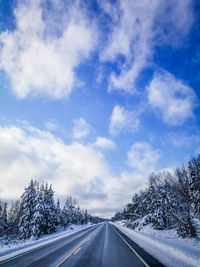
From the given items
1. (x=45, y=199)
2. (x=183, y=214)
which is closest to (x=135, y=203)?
(x=45, y=199)

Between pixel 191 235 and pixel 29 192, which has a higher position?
pixel 29 192

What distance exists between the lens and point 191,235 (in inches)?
575

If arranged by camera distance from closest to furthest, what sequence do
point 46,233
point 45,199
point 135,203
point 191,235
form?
point 191,235
point 46,233
point 45,199
point 135,203

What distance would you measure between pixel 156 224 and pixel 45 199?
2378cm

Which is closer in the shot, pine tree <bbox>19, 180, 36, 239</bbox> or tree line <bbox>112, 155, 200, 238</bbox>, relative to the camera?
tree line <bbox>112, 155, 200, 238</bbox>

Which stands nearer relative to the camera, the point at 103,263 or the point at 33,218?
the point at 103,263

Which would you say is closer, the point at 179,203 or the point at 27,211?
the point at 179,203

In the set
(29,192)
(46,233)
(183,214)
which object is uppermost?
(29,192)

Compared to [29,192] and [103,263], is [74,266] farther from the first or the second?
[29,192]

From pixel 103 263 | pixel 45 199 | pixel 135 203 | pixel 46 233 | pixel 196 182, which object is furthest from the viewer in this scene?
pixel 135 203

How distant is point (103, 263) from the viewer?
7477mm

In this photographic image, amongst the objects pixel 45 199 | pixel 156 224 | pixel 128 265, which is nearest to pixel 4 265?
pixel 128 265

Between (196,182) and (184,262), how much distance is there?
20991mm

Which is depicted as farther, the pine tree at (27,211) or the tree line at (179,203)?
the pine tree at (27,211)
